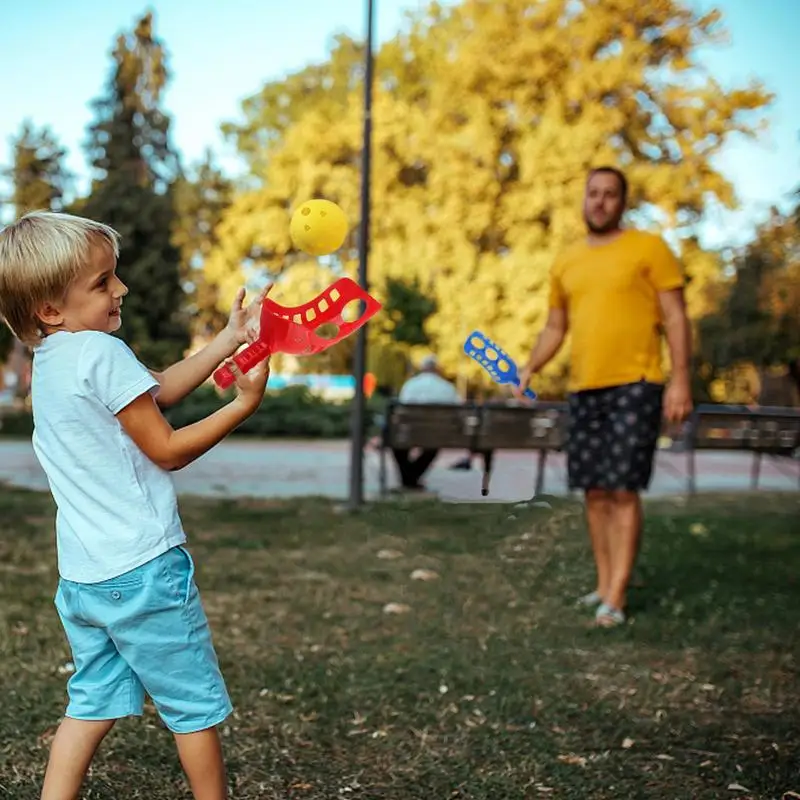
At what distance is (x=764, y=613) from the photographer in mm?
4402

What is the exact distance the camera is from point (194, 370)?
2037 mm

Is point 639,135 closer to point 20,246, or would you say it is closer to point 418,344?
point 418,344

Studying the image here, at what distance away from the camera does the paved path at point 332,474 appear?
29.2 ft

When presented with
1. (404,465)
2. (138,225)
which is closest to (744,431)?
(404,465)

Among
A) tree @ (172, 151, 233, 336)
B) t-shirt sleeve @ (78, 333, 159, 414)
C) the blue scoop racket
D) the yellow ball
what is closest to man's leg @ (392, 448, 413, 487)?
the blue scoop racket

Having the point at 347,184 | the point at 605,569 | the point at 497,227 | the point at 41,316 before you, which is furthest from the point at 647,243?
the point at 497,227

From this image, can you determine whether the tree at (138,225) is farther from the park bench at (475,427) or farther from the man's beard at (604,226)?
the man's beard at (604,226)

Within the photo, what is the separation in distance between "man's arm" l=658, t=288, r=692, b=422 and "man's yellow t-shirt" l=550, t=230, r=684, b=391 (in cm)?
5

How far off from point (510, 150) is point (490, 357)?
18874 mm

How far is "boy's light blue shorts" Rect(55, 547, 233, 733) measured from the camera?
6.11 feet

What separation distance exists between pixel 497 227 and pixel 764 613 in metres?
18.5

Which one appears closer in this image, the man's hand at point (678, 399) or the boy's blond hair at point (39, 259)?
the boy's blond hair at point (39, 259)

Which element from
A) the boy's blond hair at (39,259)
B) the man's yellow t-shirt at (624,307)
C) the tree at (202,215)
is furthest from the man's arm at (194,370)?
the tree at (202,215)

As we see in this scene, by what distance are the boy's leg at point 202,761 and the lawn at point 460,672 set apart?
0.55 meters
